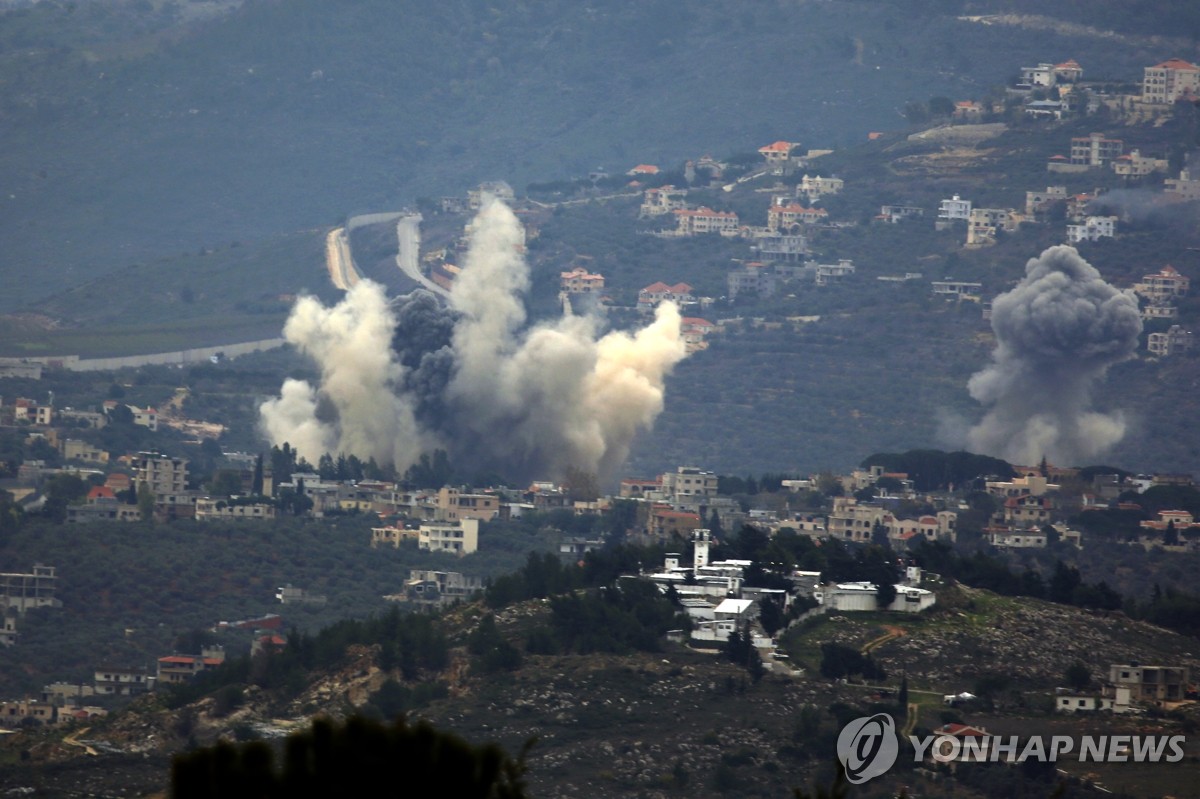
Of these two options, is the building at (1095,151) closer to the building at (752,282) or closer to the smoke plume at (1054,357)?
the building at (752,282)

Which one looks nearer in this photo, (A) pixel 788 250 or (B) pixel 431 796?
(B) pixel 431 796

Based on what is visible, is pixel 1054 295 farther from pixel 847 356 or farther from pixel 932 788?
pixel 932 788

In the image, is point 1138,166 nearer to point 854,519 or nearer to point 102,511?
point 854,519

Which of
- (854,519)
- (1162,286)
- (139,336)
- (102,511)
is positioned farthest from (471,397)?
(1162,286)

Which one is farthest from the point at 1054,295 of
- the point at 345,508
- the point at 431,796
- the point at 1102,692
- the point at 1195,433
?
the point at 431,796

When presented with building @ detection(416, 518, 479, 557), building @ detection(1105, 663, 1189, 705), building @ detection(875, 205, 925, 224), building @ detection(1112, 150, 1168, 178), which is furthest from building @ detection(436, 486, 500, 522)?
building @ detection(1112, 150, 1168, 178)

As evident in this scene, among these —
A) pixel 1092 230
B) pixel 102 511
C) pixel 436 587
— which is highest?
pixel 1092 230
